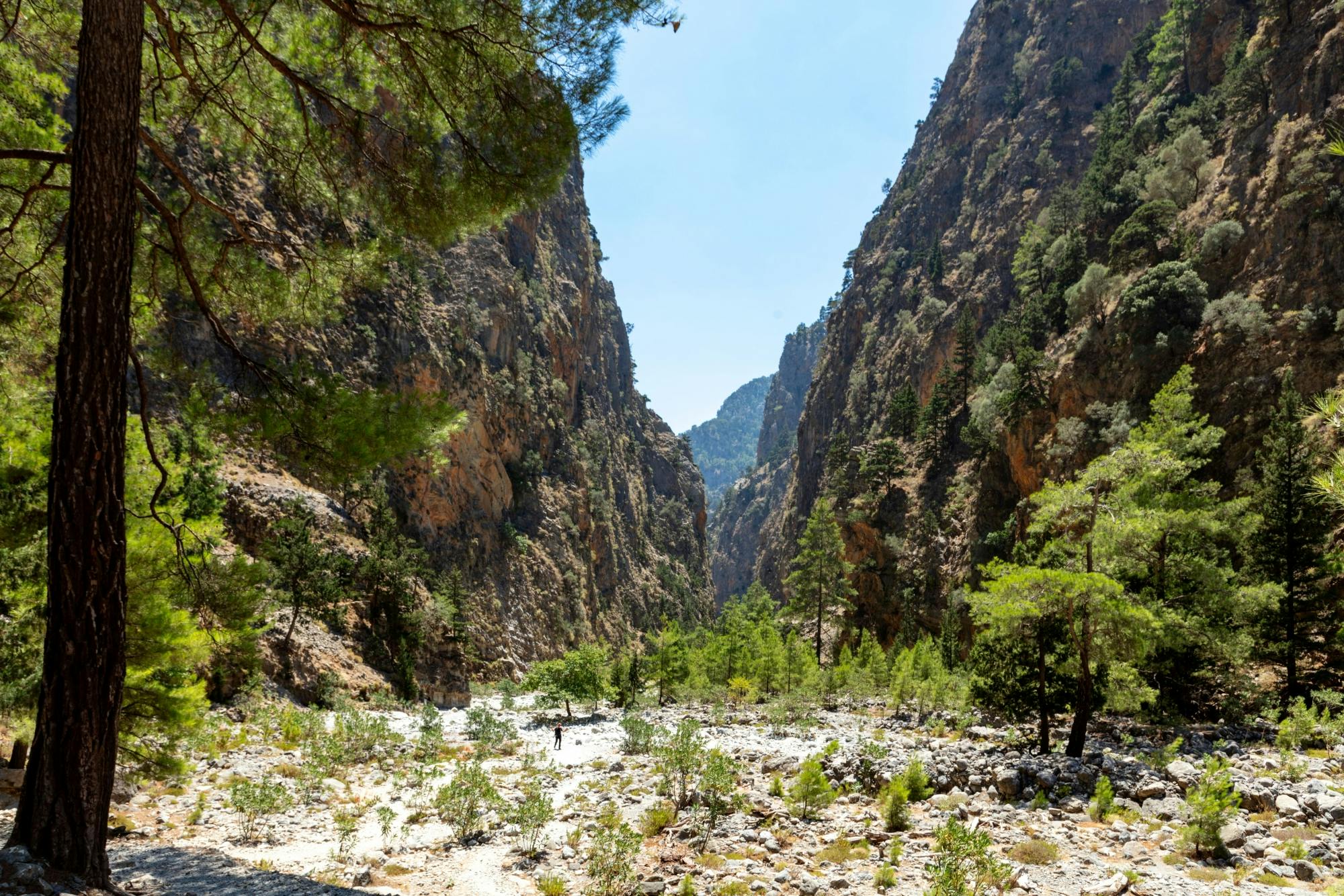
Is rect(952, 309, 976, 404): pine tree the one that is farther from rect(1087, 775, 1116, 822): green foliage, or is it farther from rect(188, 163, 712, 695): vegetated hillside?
rect(1087, 775, 1116, 822): green foliage

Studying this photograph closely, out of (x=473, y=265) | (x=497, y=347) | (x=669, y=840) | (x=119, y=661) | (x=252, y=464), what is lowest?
(x=669, y=840)

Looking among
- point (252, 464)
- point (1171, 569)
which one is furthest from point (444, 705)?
point (1171, 569)

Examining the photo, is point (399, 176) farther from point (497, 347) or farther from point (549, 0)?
point (497, 347)

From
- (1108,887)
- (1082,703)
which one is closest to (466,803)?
(1108,887)

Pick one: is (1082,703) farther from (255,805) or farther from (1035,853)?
(255,805)

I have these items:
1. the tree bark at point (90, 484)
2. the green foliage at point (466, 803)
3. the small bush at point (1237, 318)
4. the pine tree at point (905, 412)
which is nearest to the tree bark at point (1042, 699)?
the green foliage at point (466, 803)

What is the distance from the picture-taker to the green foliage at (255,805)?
8727 mm

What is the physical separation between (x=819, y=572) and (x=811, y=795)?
99.1ft

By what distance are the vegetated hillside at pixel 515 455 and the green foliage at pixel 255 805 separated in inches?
308

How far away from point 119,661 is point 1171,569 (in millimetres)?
20741

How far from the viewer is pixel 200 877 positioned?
21.0ft

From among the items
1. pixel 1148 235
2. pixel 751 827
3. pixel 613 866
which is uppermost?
pixel 1148 235

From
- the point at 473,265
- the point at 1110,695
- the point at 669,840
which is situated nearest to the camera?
the point at 669,840

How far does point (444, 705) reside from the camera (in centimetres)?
3112
